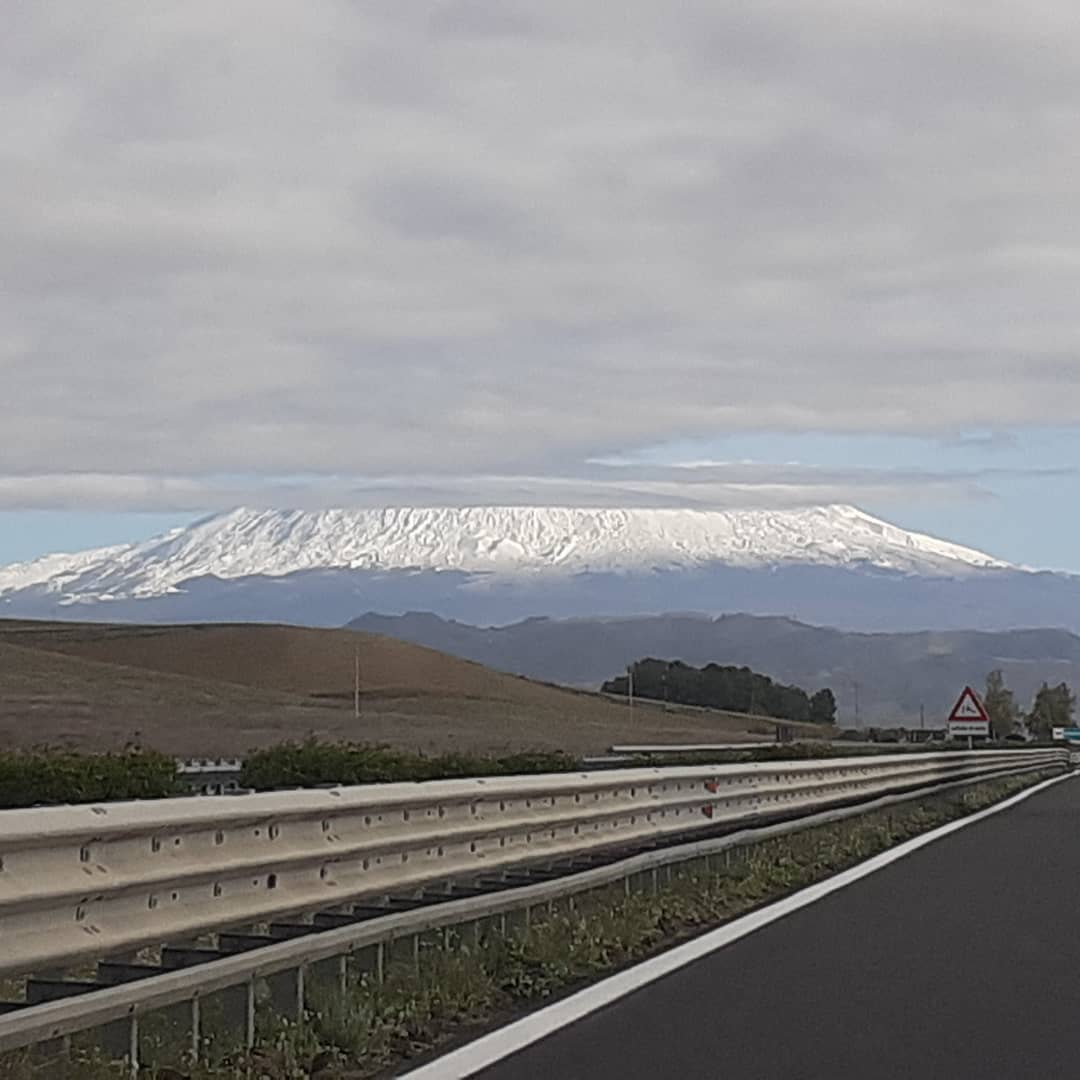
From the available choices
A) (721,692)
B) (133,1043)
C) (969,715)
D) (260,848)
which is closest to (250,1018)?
(260,848)

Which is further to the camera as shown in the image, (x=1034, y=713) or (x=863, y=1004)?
(x=1034, y=713)

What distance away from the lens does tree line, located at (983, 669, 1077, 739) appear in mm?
163125

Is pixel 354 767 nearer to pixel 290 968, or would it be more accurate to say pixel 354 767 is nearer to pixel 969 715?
pixel 969 715

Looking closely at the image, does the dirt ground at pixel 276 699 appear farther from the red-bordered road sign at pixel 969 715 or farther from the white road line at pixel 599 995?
the white road line at pixel 599 995

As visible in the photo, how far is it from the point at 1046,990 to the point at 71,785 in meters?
16.8

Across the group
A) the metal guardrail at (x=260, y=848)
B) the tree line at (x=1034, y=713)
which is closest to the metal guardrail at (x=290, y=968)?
the metal guardrail at (x=260, y=848)

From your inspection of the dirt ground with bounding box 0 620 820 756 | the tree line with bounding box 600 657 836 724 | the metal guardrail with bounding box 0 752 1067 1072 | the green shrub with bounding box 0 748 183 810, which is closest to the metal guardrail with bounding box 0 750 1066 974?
the metal guardrail with bounding box 0 752 1067 1072

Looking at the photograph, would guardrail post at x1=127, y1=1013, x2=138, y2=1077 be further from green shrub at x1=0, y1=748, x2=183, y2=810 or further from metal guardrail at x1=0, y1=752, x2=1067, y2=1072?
green shrub at x1=0, y1=748, x2=183, y2=810

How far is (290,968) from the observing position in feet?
32.9

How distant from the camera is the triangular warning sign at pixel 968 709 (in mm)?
43906

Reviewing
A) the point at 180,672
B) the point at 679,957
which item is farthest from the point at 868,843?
the point at 180,672

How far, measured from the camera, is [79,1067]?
27.0 ft

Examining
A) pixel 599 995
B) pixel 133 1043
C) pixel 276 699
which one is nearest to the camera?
pixel 133 1043

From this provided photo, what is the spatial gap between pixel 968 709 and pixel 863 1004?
33.3 meters
